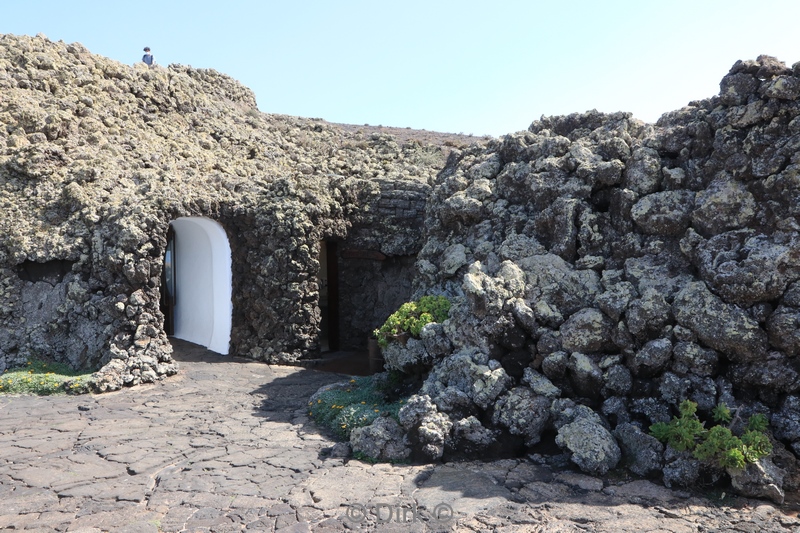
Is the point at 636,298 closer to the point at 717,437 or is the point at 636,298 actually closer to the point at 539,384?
A: the point at 539,384

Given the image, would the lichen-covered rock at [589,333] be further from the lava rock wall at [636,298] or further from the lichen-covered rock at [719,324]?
the lichen-covered rock at [719,324]

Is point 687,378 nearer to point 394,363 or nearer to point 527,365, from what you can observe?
point 527,365

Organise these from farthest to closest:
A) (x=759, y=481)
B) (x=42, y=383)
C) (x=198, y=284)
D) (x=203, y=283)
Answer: (x=198, y=284)
(x=203, y=283)
(x=42, y=383)
(x=759, y=481)

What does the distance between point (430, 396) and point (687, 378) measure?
3111 mm

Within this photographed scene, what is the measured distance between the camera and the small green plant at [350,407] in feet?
27.2

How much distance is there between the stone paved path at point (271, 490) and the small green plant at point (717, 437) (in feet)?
1.50

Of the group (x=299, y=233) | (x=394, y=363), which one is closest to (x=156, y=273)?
(x=299, y=233)

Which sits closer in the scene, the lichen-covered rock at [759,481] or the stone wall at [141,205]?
the lichen-covered rock at [759,481]

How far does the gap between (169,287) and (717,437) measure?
41.1 feet

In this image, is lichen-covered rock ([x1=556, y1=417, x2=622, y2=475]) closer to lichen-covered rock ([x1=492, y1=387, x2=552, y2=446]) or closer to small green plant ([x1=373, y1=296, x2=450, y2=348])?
lichen-covered rock ([x1=492, y1=387, x2=552, y2=446])

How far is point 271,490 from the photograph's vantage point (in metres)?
6.63

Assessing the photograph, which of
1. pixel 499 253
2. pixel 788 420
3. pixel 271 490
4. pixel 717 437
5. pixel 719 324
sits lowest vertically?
pixel 271 490

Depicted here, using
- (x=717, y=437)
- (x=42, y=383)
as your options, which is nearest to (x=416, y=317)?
(x=717, y=437)

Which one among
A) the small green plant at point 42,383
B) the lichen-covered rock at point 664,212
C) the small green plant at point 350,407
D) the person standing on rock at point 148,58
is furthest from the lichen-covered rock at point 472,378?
the person standing on rock at point 148,58
